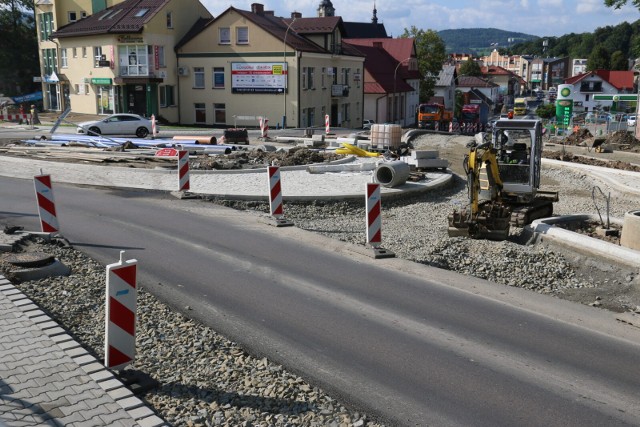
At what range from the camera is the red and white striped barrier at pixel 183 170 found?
1748 cm

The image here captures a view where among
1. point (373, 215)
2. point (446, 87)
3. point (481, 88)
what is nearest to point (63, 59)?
point (373, 215)

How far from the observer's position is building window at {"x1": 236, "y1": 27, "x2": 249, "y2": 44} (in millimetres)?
48156

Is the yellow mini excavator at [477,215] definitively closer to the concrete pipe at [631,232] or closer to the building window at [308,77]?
the concrete pipe at [631,232]

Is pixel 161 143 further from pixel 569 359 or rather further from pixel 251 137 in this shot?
pixel 569 359

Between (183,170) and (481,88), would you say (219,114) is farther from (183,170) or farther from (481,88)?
(481,88)

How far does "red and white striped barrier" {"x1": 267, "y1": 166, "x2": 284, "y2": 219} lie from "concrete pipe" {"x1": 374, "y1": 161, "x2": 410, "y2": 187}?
5.61 meters

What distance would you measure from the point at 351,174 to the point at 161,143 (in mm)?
11040

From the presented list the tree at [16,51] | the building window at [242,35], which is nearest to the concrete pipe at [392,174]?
the building window at [242,35]

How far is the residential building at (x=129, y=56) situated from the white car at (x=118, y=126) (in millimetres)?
12051

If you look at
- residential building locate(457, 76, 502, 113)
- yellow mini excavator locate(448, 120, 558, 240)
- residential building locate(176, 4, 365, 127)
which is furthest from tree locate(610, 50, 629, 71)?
yellow mini excavator locate(448, 120, 558, 240)

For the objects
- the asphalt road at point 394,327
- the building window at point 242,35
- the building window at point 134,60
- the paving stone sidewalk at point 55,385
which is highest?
the building window at point 242,35

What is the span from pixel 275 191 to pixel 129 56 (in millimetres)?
36927

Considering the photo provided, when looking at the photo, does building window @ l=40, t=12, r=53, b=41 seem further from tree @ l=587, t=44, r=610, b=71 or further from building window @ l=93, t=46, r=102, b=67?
tree @ l=587, t=44, r=610, b=71

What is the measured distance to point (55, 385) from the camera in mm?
6543
